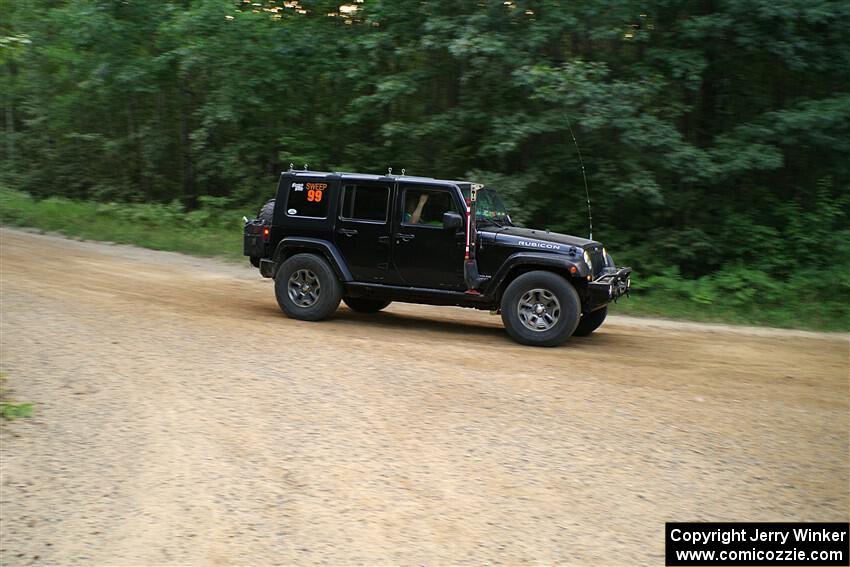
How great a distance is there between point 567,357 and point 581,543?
448cm

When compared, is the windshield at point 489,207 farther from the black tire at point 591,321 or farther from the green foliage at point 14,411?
the green foliage at point 14,411

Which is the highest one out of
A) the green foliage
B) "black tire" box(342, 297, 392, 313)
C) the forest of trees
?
the forest of trees

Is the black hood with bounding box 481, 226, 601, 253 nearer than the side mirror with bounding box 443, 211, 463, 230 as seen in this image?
Yes

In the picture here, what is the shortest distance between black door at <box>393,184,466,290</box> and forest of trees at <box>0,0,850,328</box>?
15.6ft

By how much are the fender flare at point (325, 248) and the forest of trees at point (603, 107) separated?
147 inches

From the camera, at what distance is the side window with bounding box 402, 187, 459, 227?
9945 mm

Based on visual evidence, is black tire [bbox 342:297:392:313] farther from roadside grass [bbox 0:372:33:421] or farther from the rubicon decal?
roadside grass [bbox 0:372:33:421]

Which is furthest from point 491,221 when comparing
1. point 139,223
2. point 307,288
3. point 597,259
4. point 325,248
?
point 139,223

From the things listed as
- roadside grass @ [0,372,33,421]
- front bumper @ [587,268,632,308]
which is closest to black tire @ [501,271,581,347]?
front bumper @ [587,268,632,308]

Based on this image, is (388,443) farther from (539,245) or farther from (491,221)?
(491,221)

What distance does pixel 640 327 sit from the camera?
455 inches

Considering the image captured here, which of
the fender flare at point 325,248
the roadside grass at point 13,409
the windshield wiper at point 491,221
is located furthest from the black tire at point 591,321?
the roadside grass at point 13,409

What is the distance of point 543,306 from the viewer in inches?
374

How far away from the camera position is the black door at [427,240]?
9.86 m
